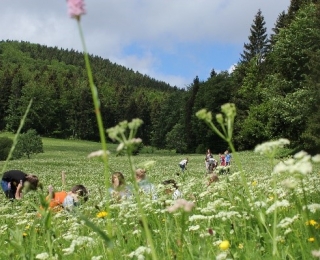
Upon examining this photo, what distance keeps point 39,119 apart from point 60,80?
40.6 m

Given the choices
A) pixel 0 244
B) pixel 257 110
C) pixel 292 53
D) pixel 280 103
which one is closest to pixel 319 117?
pixel 280 103

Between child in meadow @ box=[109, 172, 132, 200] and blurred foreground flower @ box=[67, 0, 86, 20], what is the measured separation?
0.57 meters

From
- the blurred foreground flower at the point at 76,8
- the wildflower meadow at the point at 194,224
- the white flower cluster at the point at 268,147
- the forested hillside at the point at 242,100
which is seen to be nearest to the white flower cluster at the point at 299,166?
Answer: the wildflower meadow at the point at 194,224

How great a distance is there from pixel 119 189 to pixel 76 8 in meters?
0.59

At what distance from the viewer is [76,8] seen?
103 cm

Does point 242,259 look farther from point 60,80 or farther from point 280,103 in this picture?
point 60,80

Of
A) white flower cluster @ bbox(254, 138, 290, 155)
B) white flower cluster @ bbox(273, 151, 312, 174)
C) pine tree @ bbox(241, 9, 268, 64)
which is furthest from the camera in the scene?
pine tree @ bbox(241, 9, 268, 64)

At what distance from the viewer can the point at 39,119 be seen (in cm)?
11638

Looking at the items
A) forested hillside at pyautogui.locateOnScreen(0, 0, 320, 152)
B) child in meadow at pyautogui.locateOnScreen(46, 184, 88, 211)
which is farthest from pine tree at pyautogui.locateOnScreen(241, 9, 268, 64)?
child in meadow at pyautogui.locateOnScreen(46, 184, 88, 211)

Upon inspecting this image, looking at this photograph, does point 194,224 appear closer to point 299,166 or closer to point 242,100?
point 299,166

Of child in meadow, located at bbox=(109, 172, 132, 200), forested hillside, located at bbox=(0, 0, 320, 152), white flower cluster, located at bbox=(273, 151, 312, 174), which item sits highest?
forested hillside, located at bbox=(0, 0, 320, 152)

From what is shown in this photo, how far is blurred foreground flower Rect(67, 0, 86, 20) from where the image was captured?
1.01m

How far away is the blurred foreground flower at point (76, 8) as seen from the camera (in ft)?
3.32

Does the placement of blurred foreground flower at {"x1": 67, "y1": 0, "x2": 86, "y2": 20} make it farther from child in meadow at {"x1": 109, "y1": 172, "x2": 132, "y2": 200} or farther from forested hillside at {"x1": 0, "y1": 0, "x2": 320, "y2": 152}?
forested hillside at {"x1": 0, "y1": 0, "x2": 320, "y2": 152}
